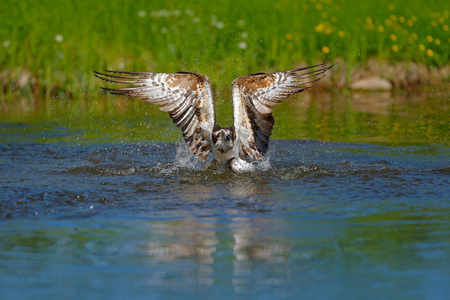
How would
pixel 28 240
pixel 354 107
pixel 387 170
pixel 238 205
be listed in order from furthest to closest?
pixel 354 107
pixel 387 170
pixel 238 205
pixel 28 240

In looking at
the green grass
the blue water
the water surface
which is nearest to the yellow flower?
the green grass

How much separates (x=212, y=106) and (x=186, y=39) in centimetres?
594

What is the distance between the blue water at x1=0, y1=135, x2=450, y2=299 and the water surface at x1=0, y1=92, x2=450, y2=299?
11 millimetres

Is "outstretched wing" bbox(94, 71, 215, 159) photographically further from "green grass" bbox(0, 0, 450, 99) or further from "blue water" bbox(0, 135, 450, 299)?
"green grass" bbox(0, 0, 450, 99)

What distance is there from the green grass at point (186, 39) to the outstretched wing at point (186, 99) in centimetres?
497

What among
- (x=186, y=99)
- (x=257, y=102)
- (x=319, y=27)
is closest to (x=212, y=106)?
(x=186, y=99)

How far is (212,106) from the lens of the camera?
7.20 meters

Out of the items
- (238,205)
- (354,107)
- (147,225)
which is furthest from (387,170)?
(354,107)

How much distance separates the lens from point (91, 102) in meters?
12.2

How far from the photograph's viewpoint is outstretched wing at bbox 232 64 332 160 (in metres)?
7.21

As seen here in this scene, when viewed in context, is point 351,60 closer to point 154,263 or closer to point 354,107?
point 354,107

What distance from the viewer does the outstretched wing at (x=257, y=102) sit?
23.7 feet

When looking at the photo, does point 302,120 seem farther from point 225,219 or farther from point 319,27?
point 225,219

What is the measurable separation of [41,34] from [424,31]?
6.87 m
